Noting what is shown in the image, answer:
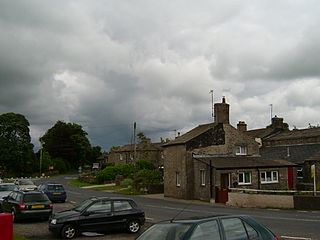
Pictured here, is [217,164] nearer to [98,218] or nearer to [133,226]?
[133,226]

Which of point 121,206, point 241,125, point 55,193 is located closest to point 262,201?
point 55,193

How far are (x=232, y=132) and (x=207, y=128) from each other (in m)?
2.63

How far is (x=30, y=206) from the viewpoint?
22.4 m

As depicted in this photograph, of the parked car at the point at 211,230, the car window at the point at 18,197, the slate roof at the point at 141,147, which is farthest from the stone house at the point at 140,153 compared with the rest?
the parked car at the point at 211,230

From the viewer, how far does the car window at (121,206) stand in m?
18.5

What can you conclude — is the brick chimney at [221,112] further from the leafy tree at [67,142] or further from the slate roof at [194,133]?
the leafy tree at [67,142]

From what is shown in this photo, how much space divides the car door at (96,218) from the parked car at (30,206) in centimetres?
578

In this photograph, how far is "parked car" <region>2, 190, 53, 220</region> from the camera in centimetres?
2227

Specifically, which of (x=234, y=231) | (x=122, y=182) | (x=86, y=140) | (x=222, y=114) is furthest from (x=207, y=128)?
(x=86, y=140)

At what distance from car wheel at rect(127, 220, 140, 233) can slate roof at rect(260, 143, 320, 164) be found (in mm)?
35816

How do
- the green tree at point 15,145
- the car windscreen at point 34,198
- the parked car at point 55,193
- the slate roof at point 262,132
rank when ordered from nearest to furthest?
the car windscreen at point 34,198
the parked car at point 55,193
the slate roof at point 262,132
the green tree at point 15,145

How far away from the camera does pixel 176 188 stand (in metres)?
44.3

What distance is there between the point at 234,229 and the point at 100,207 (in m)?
9.98

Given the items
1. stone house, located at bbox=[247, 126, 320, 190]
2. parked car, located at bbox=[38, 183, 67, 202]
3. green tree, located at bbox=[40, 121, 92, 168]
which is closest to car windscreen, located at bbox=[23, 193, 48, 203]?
parked car, located at bbox=[38, 183, 67, 202]
